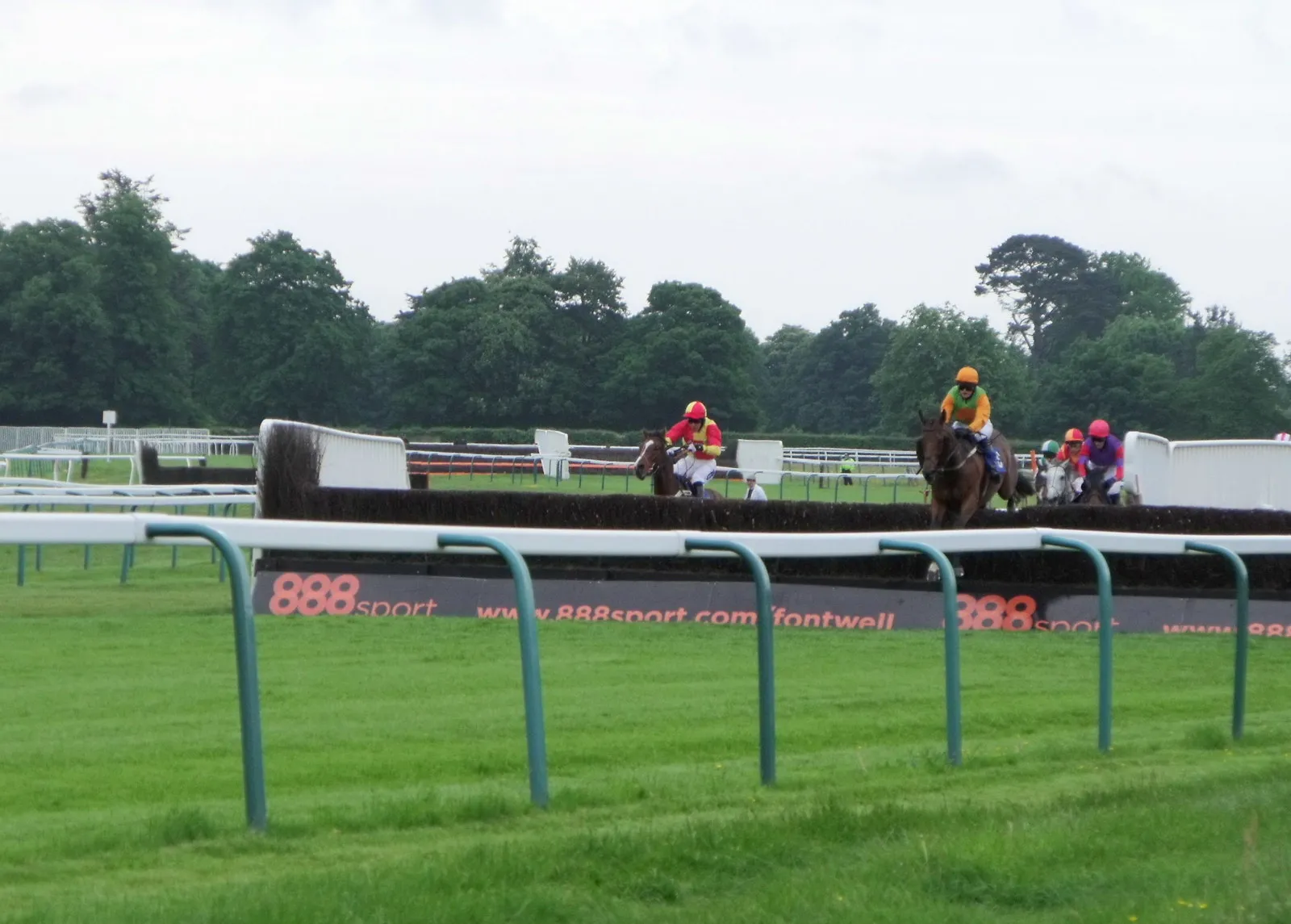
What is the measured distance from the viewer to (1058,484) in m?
20.0

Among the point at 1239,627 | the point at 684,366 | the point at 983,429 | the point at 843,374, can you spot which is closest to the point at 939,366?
the point at 684,366

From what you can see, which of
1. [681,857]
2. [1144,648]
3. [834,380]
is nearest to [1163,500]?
[1144,648]

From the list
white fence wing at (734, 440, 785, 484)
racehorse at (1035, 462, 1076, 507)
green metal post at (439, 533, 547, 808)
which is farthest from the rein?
white fence wing at (734, 440, 785, 484)

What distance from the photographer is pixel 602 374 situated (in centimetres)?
7694

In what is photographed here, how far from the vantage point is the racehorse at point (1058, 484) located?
64.6 feet

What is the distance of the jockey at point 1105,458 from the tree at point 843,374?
72075 millimetres

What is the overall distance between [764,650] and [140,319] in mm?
72152

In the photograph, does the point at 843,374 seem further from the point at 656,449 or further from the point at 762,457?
the point at 656,449

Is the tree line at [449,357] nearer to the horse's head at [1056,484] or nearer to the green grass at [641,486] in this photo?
the green grass at [641,486]

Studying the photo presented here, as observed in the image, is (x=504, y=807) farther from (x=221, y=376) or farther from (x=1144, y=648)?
(x=221, y=376)

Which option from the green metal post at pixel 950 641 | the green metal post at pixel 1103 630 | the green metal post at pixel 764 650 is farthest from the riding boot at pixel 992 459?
the green metal post at pixel 764 650

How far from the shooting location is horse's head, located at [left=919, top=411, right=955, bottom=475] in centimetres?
1472

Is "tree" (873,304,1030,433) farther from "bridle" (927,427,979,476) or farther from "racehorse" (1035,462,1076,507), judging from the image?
"bridle" (927,427,979,476)

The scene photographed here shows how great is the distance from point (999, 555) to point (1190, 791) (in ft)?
25.3
